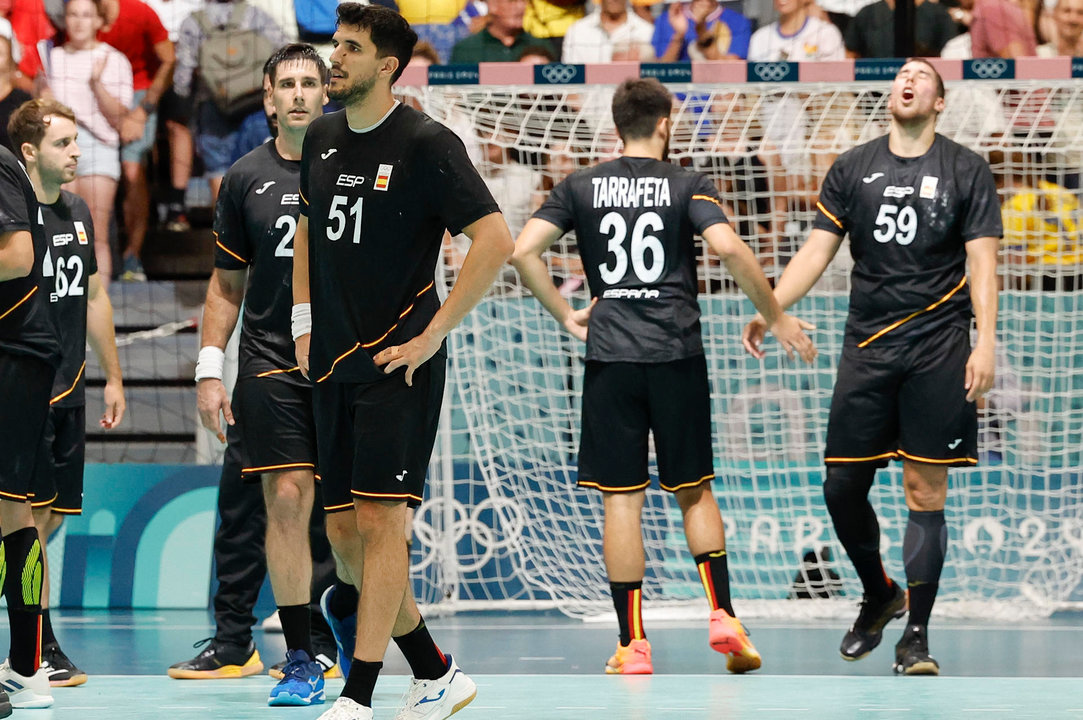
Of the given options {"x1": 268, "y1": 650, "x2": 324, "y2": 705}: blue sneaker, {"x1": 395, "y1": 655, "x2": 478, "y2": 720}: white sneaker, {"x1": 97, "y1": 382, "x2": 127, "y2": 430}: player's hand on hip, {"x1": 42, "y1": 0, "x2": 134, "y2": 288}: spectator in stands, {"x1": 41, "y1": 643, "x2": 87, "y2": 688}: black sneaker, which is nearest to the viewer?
{"x1": 395, "y1": 655, "x2": 478, "y2": 720}: white sneaker

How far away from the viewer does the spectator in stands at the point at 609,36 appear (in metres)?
10.1

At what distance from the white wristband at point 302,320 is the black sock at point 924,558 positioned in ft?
9.00

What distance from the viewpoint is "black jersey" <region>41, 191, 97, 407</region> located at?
5.92 metres

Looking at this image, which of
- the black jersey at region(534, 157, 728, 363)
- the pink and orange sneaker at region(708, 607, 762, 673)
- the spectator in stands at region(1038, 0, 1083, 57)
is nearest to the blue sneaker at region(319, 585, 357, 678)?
the pink and orange sneaker at region(708, 607, 762, 673)

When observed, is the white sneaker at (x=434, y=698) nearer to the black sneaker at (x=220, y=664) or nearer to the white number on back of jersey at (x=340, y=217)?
the white number on back of jersey at (x=340, y=217)

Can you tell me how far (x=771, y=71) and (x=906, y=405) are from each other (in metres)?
2.06

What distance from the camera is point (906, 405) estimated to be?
577 centimetres

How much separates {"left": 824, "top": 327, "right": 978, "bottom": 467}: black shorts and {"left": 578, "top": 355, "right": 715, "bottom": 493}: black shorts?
1.87 feet

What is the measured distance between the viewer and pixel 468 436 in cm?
872

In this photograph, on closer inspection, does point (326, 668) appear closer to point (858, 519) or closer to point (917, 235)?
point (858, 519)

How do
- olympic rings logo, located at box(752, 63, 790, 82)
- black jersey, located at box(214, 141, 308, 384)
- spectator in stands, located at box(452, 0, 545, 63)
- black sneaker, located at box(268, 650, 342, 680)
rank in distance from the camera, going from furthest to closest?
1. spectator in stands, located at box(452, 0, 545, 63)
2. olympic rings logo, located at box(752, 63, 790, 82)
3. black sneaker, located at box(268, 650, 342, 680)
4. black jersey, located at box(214, 141, 308, 384)

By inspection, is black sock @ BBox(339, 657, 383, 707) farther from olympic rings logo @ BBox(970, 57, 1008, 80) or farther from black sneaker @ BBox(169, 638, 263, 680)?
olympic rings logo @ BBox(970, 57, 1008, 80)

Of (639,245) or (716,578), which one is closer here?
(716,578)

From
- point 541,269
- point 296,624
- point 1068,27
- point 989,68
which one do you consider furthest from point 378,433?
point 1068,27
